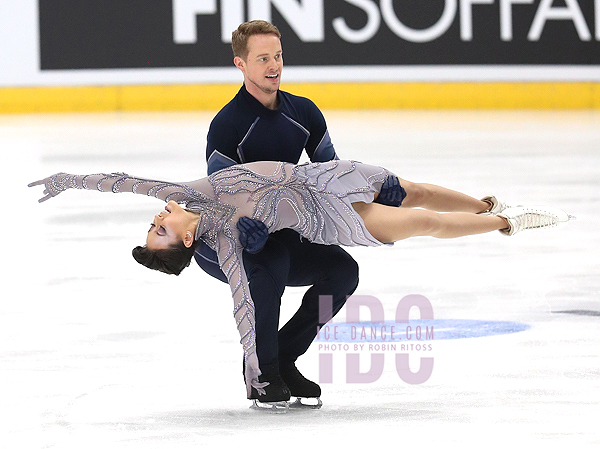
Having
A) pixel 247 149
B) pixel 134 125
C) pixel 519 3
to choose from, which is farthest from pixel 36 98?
pixel 247 149

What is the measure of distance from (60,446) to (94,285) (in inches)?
68.8

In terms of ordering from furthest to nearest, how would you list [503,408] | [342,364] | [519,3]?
[519,3] < [342,364] < [503,408]

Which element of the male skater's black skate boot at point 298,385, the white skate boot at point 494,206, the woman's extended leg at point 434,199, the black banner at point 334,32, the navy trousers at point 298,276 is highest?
the black banner at point 334,32

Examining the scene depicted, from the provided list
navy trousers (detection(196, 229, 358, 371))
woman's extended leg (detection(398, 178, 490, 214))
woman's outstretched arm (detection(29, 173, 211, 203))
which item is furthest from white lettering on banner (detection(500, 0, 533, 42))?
woman's outstretched arm (detection(29, 173, 211, 203))

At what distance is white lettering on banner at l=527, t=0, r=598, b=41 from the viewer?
11.7m

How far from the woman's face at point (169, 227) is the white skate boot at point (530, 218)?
1.05 m

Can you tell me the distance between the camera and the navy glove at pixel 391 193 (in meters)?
2.92

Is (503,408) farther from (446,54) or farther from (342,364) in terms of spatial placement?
(446,54)

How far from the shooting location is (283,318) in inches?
140

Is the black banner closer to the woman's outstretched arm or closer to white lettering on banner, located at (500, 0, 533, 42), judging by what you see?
white lettering on banner, located at (500, 0, 533, 42)

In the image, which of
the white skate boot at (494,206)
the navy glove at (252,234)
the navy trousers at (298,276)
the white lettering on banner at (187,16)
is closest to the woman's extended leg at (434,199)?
the white skate boot at (494,206)

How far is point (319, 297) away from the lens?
9.25ft

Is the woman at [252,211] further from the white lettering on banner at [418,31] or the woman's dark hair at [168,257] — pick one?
the white lettering on banner at [418,31]

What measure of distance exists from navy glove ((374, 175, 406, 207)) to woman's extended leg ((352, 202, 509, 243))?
2cm
